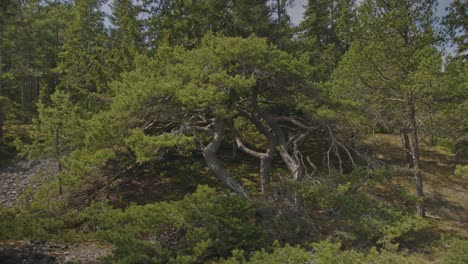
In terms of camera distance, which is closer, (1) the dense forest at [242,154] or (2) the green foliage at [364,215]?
(1) the dense forest at [242,154]

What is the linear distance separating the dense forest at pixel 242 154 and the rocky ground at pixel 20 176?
128 mm

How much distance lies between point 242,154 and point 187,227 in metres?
11.8

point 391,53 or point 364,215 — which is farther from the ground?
point 391,53

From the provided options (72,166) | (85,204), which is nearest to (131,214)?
(72,166)

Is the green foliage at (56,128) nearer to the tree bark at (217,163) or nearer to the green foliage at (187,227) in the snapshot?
the tree bark at (217,163)

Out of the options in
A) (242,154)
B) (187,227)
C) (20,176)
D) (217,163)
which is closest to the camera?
(187,227)

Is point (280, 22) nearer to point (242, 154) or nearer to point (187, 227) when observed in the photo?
point (242, 154)

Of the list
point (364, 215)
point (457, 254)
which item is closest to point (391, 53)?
point (364, 215)

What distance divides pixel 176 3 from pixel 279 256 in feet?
55.2

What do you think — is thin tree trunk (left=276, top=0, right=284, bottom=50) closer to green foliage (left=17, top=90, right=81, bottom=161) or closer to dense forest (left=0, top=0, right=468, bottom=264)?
dense forest (left=0, top=0, right=468, bottom=264)

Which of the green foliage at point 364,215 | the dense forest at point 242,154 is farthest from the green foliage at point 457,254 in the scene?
the green foliage at point 364,215

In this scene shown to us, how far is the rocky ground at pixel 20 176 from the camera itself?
51.3ft

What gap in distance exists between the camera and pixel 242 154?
20.3 m

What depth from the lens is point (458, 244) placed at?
8.33 m
